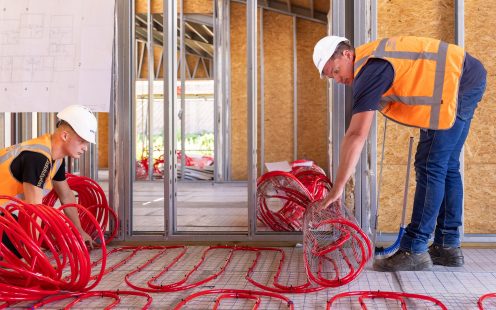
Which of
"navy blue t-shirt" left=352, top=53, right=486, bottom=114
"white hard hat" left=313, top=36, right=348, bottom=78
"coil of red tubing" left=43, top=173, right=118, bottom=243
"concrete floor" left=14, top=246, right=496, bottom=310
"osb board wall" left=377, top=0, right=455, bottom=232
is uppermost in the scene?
"osb board wall" left=377, top=0, right=455, bottom=232

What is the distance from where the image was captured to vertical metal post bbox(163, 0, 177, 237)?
4.24 metres

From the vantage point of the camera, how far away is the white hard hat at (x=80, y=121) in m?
3.11

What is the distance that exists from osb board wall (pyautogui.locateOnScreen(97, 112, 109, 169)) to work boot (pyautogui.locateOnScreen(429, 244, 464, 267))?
1374 cm

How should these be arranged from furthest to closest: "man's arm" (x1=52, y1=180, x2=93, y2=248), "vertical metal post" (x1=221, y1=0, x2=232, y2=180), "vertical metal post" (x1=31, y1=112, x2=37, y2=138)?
"vertical metal post" (x1=221, y1=0, x2=232, y2=180) < "vertical metal post" (x1=31, y1=112, x2=37, y2=138) < "man's arm" (x1=52, y1=180, x2=93, y2=248)

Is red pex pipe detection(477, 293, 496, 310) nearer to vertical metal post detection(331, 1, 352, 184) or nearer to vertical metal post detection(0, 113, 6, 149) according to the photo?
vertical metal post detection(331, 1, 352, 184)

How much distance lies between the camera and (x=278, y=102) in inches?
440

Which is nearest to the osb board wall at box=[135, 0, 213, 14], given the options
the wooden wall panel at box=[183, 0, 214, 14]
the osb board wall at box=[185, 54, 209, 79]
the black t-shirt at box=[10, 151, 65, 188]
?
the wooden wall panel at box=[183, 0, 214, 14]

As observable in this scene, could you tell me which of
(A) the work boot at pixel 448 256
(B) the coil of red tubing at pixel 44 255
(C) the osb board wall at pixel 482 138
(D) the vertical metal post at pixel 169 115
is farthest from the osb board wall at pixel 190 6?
(B) the coil of red tubing at pixel 44 255

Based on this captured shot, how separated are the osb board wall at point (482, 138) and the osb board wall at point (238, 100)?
6966mm

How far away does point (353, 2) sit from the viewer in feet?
13.3

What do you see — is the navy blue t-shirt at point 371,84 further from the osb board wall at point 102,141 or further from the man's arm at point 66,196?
the osb board wall at point 102,141

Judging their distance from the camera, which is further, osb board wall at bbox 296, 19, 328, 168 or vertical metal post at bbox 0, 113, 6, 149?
osb board wall at bbox 296, 19, 328, 168

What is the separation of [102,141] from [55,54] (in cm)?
1290

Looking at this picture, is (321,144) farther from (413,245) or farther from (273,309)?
(273,309)
